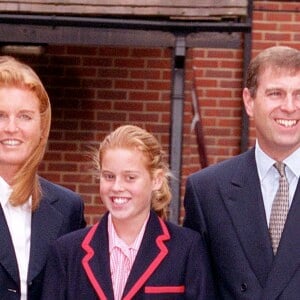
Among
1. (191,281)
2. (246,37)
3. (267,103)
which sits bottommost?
(191,281)

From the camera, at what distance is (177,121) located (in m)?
6.18

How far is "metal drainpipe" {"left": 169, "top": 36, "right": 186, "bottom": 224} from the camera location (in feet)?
20.1

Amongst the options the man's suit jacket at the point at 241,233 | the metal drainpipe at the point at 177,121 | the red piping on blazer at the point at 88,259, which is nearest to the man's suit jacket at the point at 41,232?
the red piping on blazer at the point at 88,259

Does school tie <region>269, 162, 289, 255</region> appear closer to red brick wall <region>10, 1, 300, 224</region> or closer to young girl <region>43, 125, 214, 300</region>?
young girl <region>43, 125, 214, 300</region>

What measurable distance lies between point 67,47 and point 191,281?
3.77 meters

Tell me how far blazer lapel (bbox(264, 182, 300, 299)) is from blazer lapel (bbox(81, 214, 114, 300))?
0.62 meters

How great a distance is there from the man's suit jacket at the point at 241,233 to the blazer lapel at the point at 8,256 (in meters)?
0.77

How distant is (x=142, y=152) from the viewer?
13.8ft

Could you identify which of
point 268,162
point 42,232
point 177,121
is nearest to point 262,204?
point 268,162

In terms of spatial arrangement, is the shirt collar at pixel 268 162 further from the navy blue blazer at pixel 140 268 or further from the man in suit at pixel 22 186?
the man in suit at pixel 22 186

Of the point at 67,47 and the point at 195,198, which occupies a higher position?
the point at 67,47

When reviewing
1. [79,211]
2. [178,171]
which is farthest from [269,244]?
[178,171]

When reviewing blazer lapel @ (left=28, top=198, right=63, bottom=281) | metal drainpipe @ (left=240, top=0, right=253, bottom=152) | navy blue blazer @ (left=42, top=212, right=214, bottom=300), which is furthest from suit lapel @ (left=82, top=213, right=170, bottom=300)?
metal drainpipe @ (left=240, top=0, right=253, bottom=152)

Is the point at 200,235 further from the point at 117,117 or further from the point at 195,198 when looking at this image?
the point at 117,117
